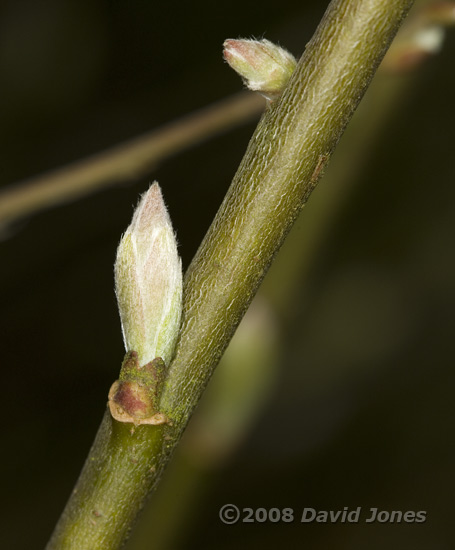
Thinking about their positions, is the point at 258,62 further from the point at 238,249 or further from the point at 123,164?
the point at 123,164

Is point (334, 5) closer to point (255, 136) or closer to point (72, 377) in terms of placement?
point (255, 136)

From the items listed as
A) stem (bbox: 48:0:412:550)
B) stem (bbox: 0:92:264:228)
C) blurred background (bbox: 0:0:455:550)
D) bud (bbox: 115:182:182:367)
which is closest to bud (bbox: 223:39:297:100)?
stem (bbox: 48:0:412:550)

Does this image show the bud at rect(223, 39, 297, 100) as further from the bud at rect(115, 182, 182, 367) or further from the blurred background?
the blurred background

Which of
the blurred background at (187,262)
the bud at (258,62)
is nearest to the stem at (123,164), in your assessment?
the bud at (258,62)

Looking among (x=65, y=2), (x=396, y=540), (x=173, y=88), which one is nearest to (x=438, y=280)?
(x=396, y=540)

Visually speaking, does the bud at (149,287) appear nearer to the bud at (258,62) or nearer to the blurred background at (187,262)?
the bud at (258,62)
